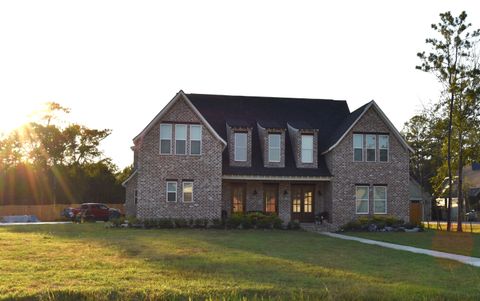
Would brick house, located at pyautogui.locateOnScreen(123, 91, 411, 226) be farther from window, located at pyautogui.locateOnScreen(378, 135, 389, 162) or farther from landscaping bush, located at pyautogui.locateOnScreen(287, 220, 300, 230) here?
landscaping bush, located at pyautogui.locateOnScreen(287, 220, 300, 230)

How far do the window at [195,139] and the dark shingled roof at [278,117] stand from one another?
1910mm

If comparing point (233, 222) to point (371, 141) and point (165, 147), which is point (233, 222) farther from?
point (371, 141)

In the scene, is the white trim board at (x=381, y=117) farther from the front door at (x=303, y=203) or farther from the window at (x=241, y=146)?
the window at (x=241, y=146)

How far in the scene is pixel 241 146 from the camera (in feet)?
98.9

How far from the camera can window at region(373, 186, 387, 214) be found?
30.3 m

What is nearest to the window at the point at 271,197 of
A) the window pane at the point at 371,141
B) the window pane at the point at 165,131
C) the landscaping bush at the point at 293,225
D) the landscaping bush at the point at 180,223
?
the landscaping bush at the point at 293,225

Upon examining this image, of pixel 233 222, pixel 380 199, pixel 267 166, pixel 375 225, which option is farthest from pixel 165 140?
pixel 380 199

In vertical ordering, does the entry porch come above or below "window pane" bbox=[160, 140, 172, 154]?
below

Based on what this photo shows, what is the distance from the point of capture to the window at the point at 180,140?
28.5m

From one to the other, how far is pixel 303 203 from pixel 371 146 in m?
5.03

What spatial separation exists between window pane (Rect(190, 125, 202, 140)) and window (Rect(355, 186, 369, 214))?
363 inches

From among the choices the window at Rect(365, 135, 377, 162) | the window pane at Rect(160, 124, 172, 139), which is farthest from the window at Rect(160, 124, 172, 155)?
the window at Rect(365, 135, 377, 162)

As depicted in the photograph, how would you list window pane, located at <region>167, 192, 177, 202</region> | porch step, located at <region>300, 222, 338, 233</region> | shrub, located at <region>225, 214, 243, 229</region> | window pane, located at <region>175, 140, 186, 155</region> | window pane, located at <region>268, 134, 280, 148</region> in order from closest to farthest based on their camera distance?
shrub, located at <region>225, 214, 243, 229</region>
window pane, located at <region>167, 192, 177, 202</region>
window pane, located at <region>175, 140, 186, 155</region>
porch step, located at <region>300, 222, 338, 233</region>
window pane, located at <region>268, 134, 280, 148</region>

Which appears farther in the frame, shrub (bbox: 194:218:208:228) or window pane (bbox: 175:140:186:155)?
window pane (bbox: 175:140:186:155)
